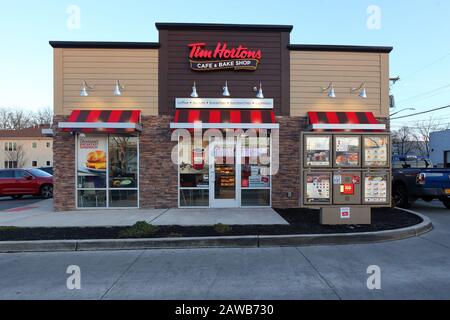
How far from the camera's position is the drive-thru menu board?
7.87m

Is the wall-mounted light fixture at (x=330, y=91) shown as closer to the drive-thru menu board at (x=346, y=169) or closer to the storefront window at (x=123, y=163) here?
the drive-thru menu board at (x=346, y=169)

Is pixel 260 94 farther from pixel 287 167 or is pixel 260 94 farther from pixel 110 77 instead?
pixel 110 77

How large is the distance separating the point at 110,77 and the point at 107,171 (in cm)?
320

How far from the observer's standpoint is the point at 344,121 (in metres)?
10.6

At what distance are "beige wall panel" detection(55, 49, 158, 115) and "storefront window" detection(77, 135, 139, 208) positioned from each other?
119cm

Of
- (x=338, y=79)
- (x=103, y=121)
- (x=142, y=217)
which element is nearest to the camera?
(x=142, y=217)

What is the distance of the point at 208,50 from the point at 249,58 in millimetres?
1423

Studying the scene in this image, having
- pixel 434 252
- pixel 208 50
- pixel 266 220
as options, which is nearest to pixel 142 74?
pixel 208 50

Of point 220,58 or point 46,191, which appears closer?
point 220,58

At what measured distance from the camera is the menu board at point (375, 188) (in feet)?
26.0

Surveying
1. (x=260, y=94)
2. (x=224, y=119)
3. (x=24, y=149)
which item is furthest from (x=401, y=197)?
(x=24, y=149)

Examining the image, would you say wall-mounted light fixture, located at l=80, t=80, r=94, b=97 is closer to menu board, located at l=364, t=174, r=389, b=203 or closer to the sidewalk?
the sidewalk

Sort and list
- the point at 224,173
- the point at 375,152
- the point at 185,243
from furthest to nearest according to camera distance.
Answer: the point at 224,173
the point at 375,152
the point at 185,243
